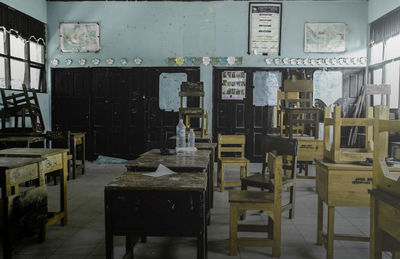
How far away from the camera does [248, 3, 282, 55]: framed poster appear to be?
296 inches

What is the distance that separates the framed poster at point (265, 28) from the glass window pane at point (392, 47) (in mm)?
2174

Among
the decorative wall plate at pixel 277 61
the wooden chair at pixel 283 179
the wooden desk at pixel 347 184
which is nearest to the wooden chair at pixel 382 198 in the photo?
the wooden desk at pixel 347 184

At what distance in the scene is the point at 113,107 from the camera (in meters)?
7.74

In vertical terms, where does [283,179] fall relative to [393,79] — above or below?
below

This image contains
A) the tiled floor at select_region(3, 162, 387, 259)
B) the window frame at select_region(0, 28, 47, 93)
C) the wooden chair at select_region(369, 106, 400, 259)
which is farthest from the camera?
the window frame at select_region(0, 28, 47, 93)

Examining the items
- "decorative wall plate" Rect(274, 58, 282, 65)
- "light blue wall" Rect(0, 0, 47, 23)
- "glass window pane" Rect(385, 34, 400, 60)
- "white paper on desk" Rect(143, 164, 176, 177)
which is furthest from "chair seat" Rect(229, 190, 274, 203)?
"light blue wall" Rect(0, 0, 47, 23)

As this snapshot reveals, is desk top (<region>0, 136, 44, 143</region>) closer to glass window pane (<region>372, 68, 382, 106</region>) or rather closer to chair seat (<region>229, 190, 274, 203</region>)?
chair seat (<region>229, 190, 274, 203</region>)

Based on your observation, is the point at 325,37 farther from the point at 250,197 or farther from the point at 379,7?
the point at 250,197

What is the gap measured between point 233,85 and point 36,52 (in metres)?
4.52

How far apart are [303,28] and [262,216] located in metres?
5.24

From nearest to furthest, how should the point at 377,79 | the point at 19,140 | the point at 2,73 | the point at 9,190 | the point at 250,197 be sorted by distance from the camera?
the point at 9,190
the point at 250,197
the point at 19,140
the point at 2,73
the point at 377,79

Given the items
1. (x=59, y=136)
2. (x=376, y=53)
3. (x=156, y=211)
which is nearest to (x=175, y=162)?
(x=156, y=211)

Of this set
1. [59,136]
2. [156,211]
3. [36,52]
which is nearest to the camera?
[156,211]

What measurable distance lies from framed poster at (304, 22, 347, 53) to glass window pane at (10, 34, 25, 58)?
20.1 ft
